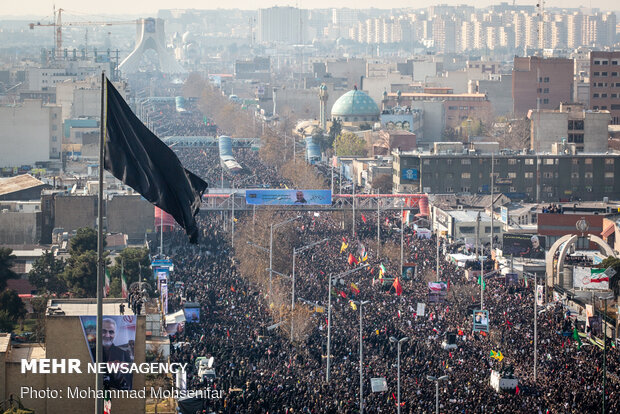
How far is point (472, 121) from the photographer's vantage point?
102562mm

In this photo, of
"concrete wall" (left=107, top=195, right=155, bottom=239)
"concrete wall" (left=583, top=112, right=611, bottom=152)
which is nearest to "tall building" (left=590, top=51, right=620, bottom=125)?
"concrete wall" (left=583, top=112, right=611, bottom=152)

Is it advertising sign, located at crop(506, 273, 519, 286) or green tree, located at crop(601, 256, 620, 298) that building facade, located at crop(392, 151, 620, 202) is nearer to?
advertising sign, located at crop(506, 273, 519, 286)

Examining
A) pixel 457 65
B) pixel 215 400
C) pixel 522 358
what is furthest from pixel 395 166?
pixel 457 65

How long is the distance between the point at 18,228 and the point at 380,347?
70.5ft

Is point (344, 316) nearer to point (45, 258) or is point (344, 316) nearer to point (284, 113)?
point (45, 258)

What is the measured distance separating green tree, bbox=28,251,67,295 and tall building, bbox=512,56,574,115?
69.1 m

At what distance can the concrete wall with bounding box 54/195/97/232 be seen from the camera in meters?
53.5

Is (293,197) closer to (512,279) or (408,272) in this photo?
(408,272)

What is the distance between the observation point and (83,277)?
→ 40219mm

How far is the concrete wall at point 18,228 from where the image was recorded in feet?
173

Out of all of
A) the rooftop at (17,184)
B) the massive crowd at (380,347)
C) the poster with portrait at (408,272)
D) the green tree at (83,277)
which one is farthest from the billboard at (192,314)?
the rooftop at (17,184)

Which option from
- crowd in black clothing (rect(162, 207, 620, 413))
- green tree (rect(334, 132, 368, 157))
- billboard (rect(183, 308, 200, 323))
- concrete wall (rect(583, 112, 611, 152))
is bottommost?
crowd in black clothing (rect(162, 207, 620, 413))

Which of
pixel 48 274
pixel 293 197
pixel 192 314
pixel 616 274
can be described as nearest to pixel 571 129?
pixel 293 197

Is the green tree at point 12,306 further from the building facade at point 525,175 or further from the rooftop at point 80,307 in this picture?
the building facade at point 525,175
